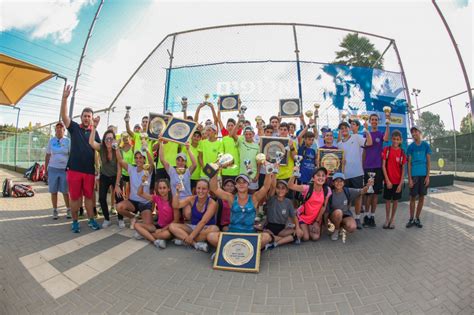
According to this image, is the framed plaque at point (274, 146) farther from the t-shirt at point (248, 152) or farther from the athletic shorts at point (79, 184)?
the athletic shorts at point (79, 184)

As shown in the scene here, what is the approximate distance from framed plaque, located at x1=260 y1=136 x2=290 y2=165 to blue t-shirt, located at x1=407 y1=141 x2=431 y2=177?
297 cm

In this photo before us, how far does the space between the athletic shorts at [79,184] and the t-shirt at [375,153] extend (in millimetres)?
6070

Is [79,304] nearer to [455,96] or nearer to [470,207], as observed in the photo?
[470,207]

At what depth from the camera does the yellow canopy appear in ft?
21.1

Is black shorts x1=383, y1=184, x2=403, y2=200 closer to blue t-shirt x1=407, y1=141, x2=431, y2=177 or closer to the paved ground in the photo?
blue t-shirt x1=407, y1=141, x2=431, y2=177

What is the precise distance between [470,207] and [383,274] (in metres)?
6.19

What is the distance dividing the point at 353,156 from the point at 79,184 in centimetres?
593

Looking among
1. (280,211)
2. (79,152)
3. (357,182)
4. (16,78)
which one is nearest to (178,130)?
(79,152)

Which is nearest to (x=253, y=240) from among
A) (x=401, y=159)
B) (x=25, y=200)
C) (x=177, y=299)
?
(x=177, y=299)

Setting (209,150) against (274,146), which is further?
(209,150)

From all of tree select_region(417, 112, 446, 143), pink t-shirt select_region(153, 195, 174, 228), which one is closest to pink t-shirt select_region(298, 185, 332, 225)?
pink t-shirt select_region(153, 195, 174, 228)

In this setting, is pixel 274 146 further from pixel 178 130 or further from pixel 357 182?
pixel 357 182

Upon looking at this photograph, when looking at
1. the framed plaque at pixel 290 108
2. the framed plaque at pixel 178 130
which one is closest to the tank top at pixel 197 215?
the framed plaque at pixel 178 130

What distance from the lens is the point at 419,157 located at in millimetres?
4918
